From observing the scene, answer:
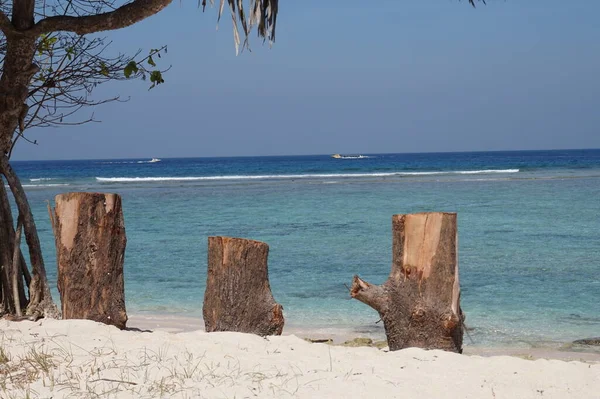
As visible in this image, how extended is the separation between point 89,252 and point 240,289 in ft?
3.58

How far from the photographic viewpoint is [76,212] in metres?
5.10

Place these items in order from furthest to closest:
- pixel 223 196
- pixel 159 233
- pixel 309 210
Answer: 1. pixel 223 196
2. pixel 309 210
3. pixel 159 233

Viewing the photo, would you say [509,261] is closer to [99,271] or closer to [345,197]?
[99,271]

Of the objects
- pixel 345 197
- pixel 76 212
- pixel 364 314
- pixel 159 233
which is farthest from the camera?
pixel 345 197

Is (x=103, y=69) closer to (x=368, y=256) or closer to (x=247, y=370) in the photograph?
(x=247, y=370)

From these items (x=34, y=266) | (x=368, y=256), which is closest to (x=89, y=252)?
(x=34, y=266)

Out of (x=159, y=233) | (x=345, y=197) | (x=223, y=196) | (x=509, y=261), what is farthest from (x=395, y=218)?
(x=223, y=196)

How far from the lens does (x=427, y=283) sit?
4.80 meters

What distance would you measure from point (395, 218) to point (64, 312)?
8.06ft

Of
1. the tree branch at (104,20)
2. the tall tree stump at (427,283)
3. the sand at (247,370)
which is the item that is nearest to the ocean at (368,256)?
the tall tree stump at (427,283)

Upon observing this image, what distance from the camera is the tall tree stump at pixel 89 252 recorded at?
200 inches

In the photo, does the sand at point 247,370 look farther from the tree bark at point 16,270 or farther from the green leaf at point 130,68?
the green leaf at point 130,68

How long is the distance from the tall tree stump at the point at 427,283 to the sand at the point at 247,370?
238 mm

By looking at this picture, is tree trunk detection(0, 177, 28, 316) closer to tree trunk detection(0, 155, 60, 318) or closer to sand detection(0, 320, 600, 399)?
tree trunk detection(0, 155, 60, 318)
